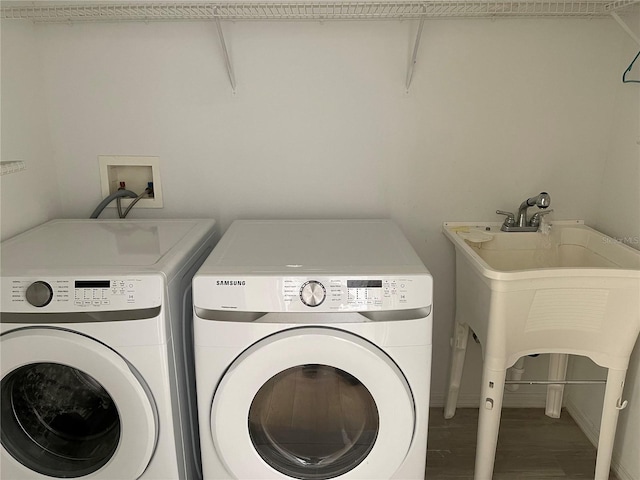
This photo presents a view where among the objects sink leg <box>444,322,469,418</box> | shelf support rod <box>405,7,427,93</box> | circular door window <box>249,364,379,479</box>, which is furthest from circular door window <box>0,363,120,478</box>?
shelf support rod <box>405,7,427,93</box>

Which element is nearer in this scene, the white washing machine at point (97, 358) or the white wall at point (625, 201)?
the white washing machine at point (97, 358)

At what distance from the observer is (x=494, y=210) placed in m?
2.11

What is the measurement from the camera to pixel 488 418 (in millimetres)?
1729

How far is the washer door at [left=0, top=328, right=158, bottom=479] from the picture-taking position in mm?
1419

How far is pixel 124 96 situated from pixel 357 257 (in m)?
1.14

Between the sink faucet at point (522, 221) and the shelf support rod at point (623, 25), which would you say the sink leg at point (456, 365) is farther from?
the shelf support rod at point (623, 25)

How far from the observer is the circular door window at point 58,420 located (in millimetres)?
1534

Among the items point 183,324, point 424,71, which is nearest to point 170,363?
point 183,324

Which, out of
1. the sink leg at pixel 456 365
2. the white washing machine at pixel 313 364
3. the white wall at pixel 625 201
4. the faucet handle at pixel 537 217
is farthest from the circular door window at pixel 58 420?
the white wall at pixel 625 201

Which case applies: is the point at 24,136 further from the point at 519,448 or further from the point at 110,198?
the point at 519,448

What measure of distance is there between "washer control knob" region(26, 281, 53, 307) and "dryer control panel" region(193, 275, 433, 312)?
39cm

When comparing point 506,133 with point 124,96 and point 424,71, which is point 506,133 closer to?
point 424,71

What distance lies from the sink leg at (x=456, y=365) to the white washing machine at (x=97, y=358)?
1046 millimetres

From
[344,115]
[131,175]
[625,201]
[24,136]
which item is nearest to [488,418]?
[625,201]
